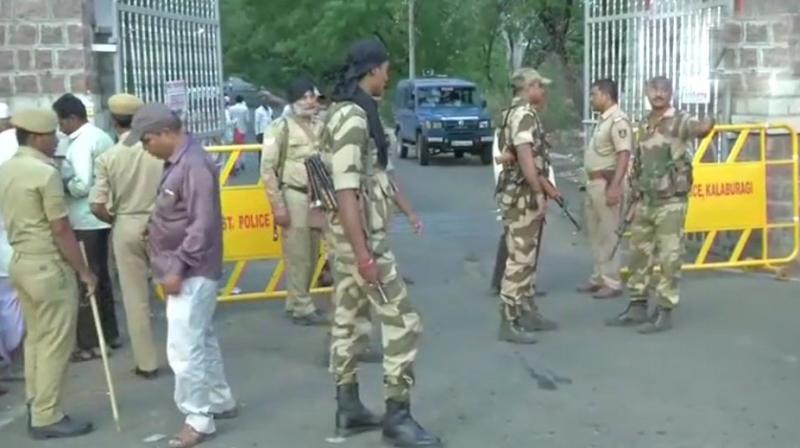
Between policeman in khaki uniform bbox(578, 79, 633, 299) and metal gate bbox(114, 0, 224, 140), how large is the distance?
3551 mm

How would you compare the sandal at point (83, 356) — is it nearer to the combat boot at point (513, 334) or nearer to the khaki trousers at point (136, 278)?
the khaki trousers at point (136, 278)

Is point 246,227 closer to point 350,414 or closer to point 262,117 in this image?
point 350,414

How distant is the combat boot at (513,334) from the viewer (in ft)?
28.0

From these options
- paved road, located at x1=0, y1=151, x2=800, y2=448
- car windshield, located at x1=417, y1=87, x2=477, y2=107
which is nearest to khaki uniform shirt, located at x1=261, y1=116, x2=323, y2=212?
paved road, located at x1=0, y1=151, x2=800, y2=448

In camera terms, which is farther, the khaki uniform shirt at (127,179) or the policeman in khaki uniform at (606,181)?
the policeman in khaki uniform at (606,181)

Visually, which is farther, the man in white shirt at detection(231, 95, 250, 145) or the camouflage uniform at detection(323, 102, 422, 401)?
the man in white shirt at detection(231, 95, 250, 145)

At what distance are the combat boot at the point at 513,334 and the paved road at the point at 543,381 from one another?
0.08 m

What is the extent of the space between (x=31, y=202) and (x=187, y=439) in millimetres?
1480

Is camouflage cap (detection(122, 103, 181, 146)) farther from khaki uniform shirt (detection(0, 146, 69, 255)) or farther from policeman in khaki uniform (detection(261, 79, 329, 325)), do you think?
policeman in khaki uniform (detection(261, 79, 329, 325))

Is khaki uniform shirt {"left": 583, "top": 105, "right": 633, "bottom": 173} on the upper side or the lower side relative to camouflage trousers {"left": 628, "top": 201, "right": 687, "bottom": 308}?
upper

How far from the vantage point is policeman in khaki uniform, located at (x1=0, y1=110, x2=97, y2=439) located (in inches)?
255

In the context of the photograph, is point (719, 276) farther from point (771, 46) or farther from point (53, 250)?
point (53, 250)

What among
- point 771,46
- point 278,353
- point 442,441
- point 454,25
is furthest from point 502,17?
point 442,441

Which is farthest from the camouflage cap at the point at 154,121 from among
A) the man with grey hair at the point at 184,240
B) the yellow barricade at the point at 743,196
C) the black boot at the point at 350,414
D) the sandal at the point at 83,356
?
the yellow barricade at the point at 743,196
